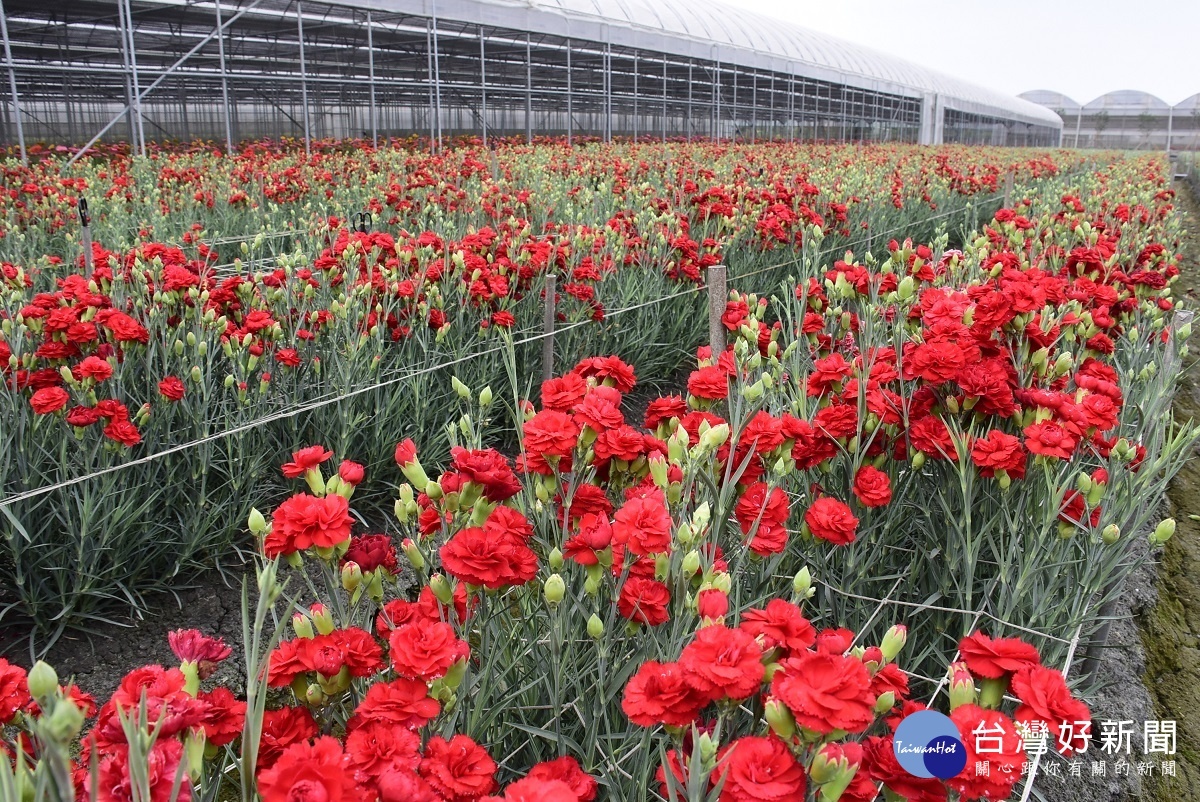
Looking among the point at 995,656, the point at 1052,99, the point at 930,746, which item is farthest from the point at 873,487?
the point at 1052,99

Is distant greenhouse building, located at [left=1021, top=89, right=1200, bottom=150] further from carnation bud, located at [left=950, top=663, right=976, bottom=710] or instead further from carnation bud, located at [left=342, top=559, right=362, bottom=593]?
carnation bud, located at [left=342, top=559, right=362, bottom=593]

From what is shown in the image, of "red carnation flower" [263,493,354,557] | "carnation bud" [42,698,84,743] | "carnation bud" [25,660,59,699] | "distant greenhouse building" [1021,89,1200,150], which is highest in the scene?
"distant greenhouse building" [1021,89,1200,150]

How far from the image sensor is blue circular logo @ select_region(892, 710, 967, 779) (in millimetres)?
882

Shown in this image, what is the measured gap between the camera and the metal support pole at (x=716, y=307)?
269cm

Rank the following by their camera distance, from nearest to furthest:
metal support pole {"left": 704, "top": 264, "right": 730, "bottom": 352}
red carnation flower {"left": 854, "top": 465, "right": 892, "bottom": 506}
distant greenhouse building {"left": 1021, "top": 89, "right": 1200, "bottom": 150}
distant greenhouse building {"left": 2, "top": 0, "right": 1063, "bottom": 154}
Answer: red carnation flower {"left": 854, "top": 465, "right": 892, "bottom": 506}, metal support pole {"left": 704, "top": 264, "right": 730, "bottom": 352}, distant greenhouse building {"left": 2, "top": 0, "right": 1063, "bottom": 154}, distant greenhouse building {"left": 1021, "top": 89, "right": 1200, "bottom": 150}

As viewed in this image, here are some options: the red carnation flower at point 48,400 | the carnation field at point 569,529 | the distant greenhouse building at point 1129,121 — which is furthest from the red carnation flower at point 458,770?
the distant greenhouse building at point 1129,121

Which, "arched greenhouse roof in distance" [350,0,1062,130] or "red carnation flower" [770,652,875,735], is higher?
"arched greenhouse roof in distance" [350,0,1062,130]

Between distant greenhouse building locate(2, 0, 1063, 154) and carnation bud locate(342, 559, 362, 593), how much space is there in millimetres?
9183

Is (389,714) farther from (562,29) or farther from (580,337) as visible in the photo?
(562,29)

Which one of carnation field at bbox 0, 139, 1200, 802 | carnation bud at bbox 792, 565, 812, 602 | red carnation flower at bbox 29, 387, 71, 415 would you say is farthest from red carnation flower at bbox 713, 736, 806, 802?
red carnation flower at bbox 29, 387, 71, 415

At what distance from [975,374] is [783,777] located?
118 centimetres

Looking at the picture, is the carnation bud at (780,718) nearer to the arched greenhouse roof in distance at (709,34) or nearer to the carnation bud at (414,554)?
the carnation bud at (414,554)

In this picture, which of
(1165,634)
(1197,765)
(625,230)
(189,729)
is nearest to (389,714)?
(189,729)

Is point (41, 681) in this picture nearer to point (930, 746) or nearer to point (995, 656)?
point (930, 746)
